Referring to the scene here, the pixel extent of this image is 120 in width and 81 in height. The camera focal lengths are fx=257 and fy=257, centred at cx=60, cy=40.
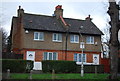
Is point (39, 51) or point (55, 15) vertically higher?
point (55, 15)

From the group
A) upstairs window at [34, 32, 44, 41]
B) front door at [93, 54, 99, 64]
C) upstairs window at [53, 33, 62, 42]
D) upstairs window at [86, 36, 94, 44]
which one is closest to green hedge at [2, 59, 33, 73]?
upstairs window at [34, 32, 44, 41]

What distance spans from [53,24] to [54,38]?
287cm

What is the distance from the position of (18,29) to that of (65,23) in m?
8.44

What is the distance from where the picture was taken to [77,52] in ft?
142

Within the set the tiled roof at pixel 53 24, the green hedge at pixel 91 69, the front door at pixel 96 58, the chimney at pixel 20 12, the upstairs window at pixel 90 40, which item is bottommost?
the green hedge at pixel 91 69

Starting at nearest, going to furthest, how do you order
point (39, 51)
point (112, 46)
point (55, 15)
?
point (112, 46) → point (39, 51) → point (55, 15)

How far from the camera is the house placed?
40.2m

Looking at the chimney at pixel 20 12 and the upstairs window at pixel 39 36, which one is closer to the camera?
the upstairs window at pixel 39 36

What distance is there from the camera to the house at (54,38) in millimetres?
40219

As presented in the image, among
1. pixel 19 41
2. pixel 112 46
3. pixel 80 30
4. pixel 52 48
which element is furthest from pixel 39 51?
pixel 112 46

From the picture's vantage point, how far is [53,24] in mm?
43562

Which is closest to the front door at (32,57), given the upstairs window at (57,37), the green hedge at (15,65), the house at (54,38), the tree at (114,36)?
the house at (54,38)

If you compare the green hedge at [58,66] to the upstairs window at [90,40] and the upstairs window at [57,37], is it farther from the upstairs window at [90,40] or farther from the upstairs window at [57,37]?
the upstairs window at [90,40]

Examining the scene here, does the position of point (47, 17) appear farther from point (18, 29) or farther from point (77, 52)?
point (77, 52)
